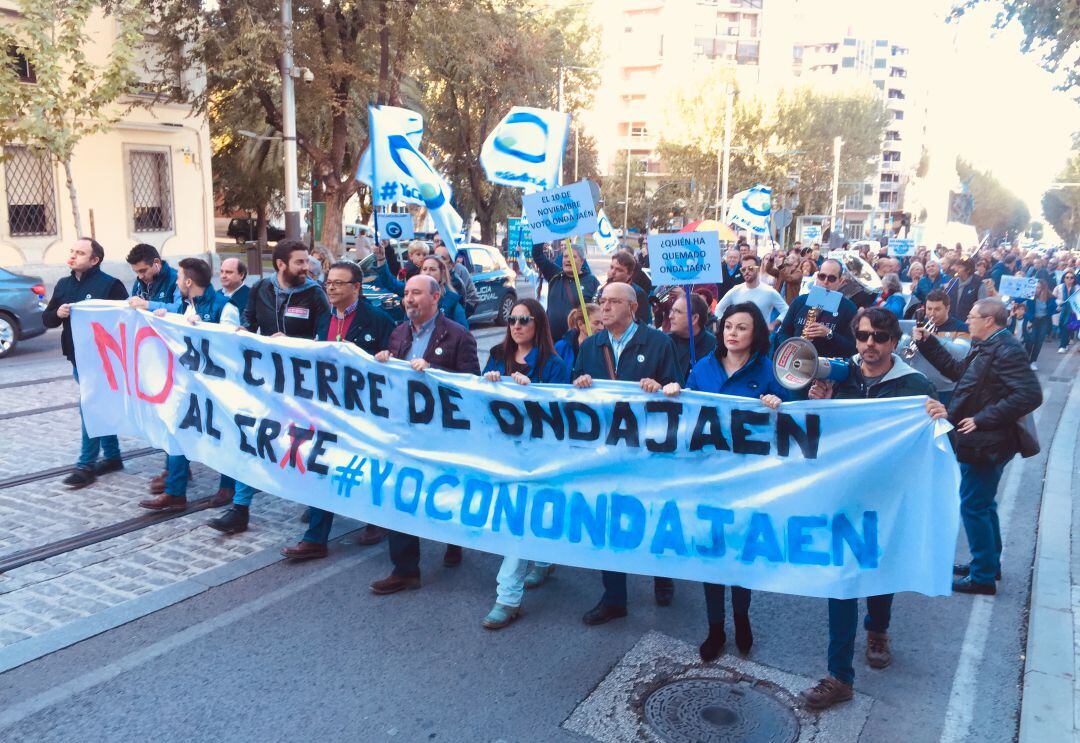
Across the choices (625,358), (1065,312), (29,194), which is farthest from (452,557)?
(29,194)

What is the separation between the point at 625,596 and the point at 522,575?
57 cm

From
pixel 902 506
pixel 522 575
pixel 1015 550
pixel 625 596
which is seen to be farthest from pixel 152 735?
pixel 1015 550

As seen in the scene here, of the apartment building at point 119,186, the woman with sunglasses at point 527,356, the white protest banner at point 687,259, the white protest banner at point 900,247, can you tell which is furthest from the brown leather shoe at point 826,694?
the white protest banner at point 900,247

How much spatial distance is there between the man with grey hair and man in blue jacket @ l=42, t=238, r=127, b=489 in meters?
5.93

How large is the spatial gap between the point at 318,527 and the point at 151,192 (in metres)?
20.9

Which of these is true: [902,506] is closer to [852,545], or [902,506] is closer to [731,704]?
[852,545]

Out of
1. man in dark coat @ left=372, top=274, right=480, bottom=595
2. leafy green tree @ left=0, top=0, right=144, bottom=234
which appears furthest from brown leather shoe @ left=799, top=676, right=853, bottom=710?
leafy green tree @ left=0, top=0, right=144, bottom=234

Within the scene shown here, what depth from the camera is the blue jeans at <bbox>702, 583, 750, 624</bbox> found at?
14.3 ft

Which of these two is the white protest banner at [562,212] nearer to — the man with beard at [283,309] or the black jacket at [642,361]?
the man with beard at [283,309]

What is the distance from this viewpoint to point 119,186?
22594 mm

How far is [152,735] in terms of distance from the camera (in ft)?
12.2

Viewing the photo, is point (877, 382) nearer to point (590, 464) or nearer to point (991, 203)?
point (590, 464)

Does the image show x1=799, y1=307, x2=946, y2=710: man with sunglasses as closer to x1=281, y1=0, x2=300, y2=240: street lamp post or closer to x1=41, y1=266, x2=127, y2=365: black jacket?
x1=41, y1=266, x2=127, y2=365: black jacket

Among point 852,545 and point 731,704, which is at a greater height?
point 852,545
